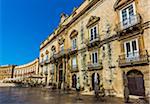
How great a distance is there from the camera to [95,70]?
1794cm

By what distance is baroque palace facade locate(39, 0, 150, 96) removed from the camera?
12867 millimetres

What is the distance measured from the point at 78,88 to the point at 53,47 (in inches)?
552

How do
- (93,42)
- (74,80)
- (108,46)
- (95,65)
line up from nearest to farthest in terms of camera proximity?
(108,46) → (95,65) → (93,42) → (74,80)

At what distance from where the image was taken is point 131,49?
44.9 ft

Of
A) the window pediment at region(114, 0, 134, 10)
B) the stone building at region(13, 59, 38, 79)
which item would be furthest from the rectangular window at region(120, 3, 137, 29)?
the stone building at region(13, 59, 38, 79)

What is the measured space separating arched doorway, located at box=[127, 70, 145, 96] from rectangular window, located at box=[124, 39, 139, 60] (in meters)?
1.31

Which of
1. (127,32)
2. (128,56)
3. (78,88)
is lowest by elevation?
(78,88)

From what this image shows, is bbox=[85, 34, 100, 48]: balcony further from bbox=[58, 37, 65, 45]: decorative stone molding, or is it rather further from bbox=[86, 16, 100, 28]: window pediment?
bbox=[58, 37, 65, 45]: decorative stone molding

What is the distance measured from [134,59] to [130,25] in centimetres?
292

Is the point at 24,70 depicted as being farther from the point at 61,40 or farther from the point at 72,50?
the point at 72,50

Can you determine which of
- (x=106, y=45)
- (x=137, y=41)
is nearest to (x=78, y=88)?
(x=106, y=45)

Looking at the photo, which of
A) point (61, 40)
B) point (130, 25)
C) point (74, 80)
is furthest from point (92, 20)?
point (61, 40)

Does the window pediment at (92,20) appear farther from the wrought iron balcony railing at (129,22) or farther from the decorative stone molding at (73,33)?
the wrought iron balcony railing at (129,22)

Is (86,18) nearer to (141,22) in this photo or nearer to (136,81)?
(141,22)
